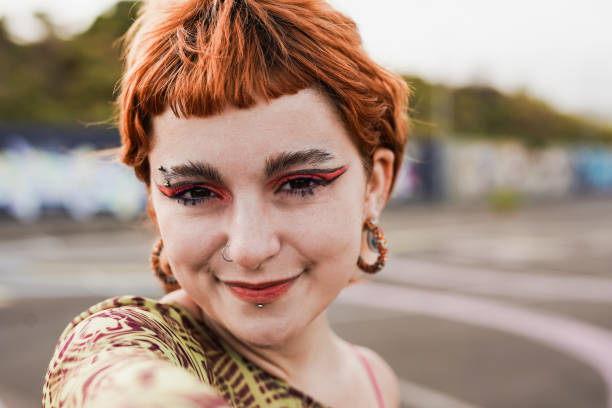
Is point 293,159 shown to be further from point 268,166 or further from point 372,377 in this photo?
point 372,377

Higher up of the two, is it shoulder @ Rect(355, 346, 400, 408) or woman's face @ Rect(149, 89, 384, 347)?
woman's face @ Rect(149, 89, 384, 347)

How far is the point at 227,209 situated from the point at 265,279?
0.48 feet

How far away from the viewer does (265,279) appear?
3.31 ft

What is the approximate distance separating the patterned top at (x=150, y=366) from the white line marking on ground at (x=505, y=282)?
292 inches

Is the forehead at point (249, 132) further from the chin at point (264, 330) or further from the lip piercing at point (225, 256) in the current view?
the chin at point (264, 330)

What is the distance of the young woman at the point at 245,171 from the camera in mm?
962

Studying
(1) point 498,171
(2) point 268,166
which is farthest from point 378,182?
(1) point 498,171

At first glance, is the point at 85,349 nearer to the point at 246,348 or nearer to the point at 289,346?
the point at 246,348

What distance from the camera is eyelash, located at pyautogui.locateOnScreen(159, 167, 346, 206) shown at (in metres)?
1.01

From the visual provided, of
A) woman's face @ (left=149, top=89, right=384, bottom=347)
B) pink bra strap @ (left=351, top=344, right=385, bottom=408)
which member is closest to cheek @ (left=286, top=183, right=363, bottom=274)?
woman's face @ (left=149, top=89, right=384, bottom=347)

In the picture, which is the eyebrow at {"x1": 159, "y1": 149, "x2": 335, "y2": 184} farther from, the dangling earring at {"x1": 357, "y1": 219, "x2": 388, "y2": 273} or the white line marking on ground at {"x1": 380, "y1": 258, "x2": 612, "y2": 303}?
the white line marking on ground at {"x1": 380, "y1": 258, "x2": 612, "y2": 303}

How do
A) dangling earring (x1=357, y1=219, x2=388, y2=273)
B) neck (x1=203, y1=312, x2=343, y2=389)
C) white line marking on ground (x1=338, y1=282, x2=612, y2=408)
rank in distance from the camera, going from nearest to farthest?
neck (x1=203, y1=312, x2=343, y2=389) → dangling earring (x1=357, y1=219, x2=388, y2=273) → white line marking on ground (x1=338, y1=282, x2=612, y2=408)

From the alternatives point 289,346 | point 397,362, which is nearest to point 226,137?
point 289,346

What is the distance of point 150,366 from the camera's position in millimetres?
700
